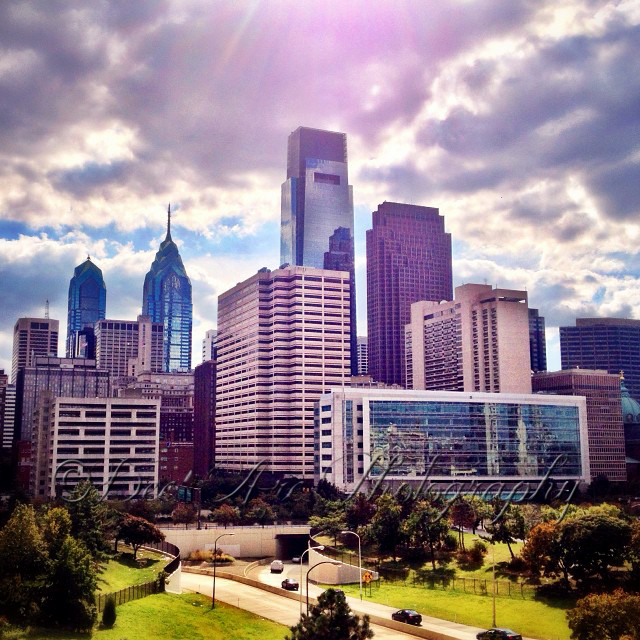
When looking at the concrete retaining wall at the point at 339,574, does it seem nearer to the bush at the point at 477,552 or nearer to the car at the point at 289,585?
the car at the point at 289,585

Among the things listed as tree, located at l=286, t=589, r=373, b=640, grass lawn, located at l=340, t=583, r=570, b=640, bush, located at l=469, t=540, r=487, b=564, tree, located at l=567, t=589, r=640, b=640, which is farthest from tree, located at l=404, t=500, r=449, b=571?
tree, located at l=286, t=589, r=373, b=640

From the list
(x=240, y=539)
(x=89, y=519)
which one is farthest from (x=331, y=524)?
(x=89, y=519)

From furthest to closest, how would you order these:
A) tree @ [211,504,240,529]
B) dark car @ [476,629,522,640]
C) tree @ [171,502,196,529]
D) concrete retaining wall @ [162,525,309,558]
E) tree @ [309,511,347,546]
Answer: tree @ [211,504,240,529] → tree @ [171,502,196,529] → concrete retaining wall @ [162,525,309,558] → tree @ [309,511,347,546] → dark car @ [476,629,522,640]

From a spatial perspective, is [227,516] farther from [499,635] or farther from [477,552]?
[499,635]

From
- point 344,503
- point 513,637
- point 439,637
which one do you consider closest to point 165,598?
point 439,637

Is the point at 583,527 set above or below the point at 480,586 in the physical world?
above

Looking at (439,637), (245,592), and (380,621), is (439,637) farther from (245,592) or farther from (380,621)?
(245,592)

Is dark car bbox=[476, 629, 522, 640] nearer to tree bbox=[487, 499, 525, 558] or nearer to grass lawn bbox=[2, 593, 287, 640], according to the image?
grass lawn bbox=[2, 593, 287, 640]
